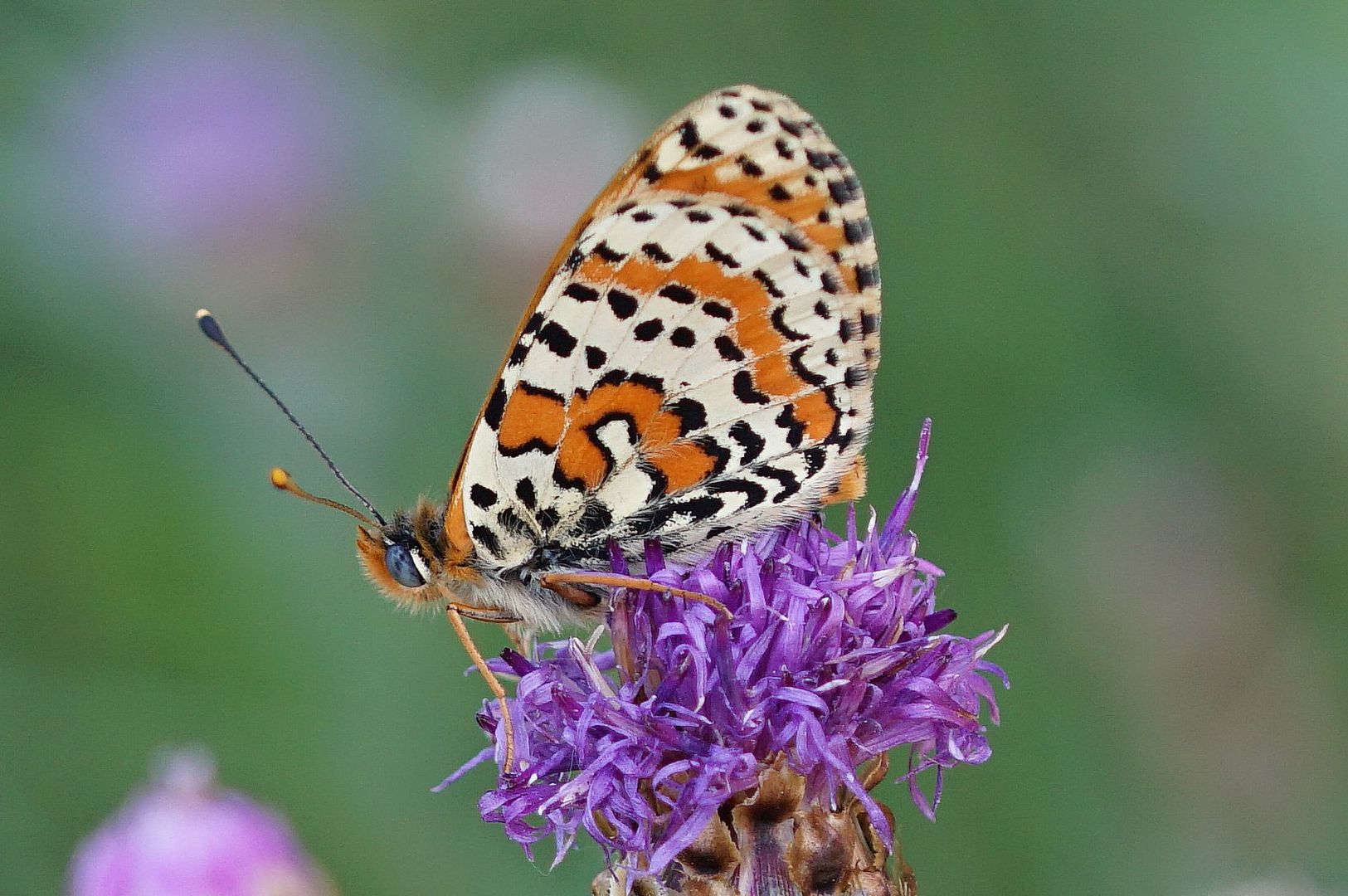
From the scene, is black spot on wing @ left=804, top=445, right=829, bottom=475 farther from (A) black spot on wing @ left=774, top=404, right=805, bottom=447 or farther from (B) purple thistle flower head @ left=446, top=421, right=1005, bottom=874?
(B) purple thistle flower head @ left=446, top=421, right=1005, bottom=874

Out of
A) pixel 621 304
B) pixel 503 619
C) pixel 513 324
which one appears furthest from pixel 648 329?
pixel 513 324

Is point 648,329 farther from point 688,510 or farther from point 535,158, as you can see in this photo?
point 535,158

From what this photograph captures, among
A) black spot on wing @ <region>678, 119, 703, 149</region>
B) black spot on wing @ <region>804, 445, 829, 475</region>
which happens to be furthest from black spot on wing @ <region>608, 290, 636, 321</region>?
black spot on wing @ <region>804, 445, 829, 475</region>

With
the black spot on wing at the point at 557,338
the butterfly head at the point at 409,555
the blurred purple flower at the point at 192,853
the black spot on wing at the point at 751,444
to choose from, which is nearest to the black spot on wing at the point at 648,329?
the black spot on wing at the point at 557,338

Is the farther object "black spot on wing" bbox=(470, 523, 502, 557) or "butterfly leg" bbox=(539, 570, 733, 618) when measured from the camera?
"black spot on wing" bbox=(470, 523, 502, 557)

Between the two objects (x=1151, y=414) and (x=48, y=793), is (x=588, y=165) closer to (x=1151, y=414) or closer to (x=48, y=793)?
(x=1151, y=414)

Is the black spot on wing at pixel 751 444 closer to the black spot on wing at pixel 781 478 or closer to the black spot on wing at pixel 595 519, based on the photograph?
the black spot on wing at pixel 781 478

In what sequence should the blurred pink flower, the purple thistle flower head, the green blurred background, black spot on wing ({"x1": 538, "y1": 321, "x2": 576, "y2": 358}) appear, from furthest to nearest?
the blurred pink flower → the green blurred background → black spot on wing ({"x1": 538, "y1": 321, "x2": 576, "y2": 358}) → the purple thistle flower head
